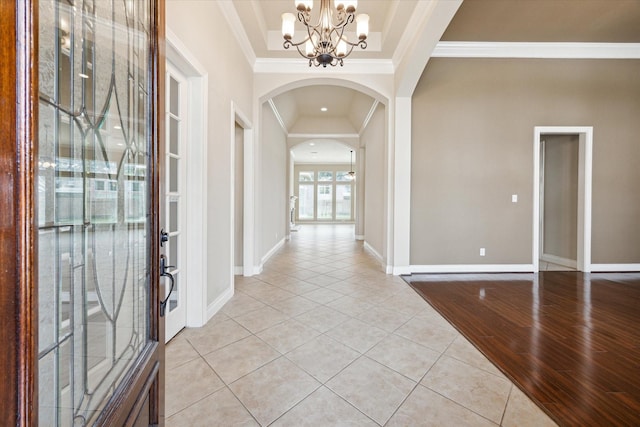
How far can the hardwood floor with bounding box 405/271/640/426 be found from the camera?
62.6 inches

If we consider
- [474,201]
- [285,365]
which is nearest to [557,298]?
[474,201]

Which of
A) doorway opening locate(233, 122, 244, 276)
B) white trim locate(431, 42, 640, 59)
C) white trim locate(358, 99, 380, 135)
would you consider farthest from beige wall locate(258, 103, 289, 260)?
white trim locate(431, 42, 640, 59)

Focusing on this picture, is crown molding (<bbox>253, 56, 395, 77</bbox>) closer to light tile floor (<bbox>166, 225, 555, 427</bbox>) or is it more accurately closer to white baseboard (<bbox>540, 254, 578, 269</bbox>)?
light tile floor (<bbox>166, 225, 555, 427</bbox>)

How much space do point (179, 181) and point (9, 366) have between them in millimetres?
2180

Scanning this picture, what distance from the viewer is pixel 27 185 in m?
0.42

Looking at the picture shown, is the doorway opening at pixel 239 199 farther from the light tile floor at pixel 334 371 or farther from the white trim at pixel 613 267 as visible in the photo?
the white trim at pixel 613 267

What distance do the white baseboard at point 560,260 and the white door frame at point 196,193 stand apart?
602cm

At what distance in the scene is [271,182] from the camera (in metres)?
5.63

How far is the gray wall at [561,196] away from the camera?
468 cm

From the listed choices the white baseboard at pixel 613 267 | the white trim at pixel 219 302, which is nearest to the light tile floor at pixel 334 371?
the white trim at pixel 219 302

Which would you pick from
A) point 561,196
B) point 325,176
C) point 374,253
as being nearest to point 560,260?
point 561,196

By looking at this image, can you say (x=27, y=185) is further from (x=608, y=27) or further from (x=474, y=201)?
(x=608, y=27)

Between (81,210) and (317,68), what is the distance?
4.11 metres

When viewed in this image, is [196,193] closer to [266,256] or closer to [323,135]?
[266,256]
